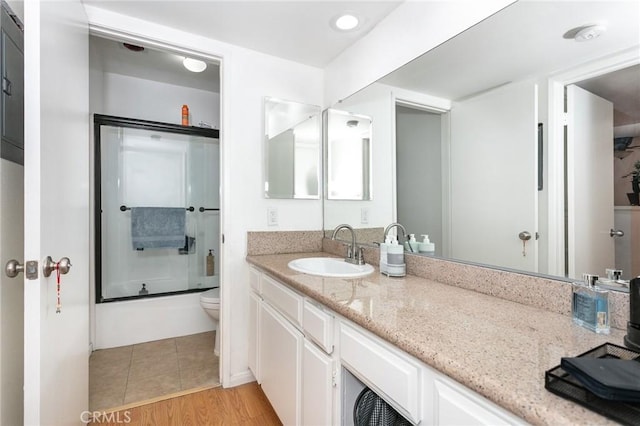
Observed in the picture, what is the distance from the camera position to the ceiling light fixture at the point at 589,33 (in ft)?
2.87

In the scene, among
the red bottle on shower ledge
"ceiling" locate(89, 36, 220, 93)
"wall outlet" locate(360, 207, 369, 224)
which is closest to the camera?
"wall outlet" locate(360, 207, 369, 224)

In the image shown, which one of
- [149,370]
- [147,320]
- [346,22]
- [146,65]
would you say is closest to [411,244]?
[346,22]

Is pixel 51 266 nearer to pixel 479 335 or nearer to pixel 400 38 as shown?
pixel 479 335

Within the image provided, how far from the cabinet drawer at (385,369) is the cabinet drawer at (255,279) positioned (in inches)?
35.3

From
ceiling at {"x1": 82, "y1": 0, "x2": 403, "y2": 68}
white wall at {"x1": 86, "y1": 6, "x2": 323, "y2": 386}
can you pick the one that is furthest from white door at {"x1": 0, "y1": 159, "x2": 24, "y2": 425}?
ceiling at {"x1": 82, "y1": 0, "x2": 403, "y2": 68}

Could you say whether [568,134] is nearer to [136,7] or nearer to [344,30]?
[344,30]

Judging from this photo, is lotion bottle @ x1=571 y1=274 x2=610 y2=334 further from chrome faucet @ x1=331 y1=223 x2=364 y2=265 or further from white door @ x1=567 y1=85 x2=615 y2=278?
chrome faucet @ x1=331 y1=223 x2=364 y2=265

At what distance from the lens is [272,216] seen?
2.09m

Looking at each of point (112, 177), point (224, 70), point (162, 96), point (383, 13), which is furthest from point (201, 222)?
point (383, 13)

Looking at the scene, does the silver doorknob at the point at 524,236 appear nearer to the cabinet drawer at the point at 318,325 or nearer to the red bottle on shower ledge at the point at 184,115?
the cabinet drawer at the point at 318,325

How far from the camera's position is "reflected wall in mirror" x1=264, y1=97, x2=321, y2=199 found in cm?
209

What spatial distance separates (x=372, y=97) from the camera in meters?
1.83

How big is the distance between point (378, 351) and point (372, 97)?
1487mm

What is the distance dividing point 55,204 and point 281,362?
114cm
